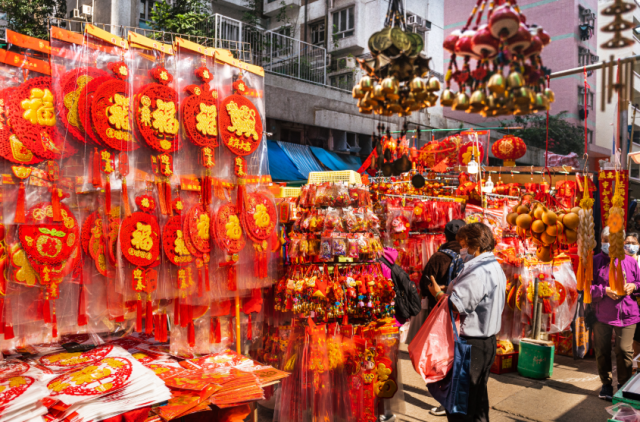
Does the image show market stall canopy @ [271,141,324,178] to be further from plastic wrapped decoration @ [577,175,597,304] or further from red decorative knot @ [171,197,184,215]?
plastic wrapped decoration @ [577,175,597,304]

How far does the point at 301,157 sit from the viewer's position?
9.82 m

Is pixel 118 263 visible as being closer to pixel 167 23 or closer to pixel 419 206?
pixel 419 206

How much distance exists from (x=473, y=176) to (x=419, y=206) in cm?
145

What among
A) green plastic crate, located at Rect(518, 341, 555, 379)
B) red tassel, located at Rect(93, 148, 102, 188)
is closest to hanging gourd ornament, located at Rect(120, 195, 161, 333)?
red tassel, located at Rect(93, 148, 102, 188)

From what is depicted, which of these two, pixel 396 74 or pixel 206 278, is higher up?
pixel 396 74

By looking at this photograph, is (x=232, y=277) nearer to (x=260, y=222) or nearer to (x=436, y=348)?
(x=260, y=222)

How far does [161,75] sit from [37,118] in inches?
27.3

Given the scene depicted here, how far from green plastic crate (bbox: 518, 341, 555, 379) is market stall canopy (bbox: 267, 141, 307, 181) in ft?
16.6

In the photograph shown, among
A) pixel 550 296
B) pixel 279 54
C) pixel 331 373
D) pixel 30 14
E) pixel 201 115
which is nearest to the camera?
pixel 201 115

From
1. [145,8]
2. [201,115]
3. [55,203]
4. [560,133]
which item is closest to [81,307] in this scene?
[55,203]

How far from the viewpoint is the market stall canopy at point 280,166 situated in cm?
872

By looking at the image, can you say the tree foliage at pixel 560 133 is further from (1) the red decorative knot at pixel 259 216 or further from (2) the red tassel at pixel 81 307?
(2) the red tassel at pixel 81 307

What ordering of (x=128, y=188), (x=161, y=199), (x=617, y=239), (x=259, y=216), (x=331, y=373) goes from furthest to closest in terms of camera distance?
(x=331, y=373) → (x=259, y=216) → (x=161, y=199) → (x=128, y=188) → (x=617, y=239)

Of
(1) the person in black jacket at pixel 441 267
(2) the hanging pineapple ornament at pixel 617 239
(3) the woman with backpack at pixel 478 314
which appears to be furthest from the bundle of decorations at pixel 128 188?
(2) the hanging pineapple ornament at pixel 617 239
